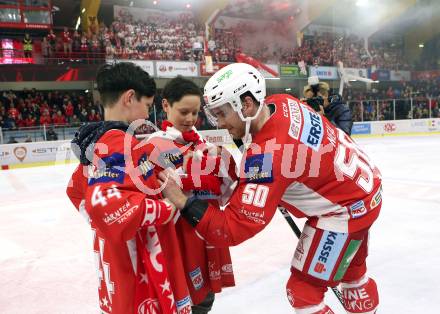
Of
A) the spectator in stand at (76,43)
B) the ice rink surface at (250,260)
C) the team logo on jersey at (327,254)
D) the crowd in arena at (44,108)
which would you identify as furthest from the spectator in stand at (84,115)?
the team logo on jersey at (327,254)

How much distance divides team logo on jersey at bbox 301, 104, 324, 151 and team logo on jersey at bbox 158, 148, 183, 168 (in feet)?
1.66

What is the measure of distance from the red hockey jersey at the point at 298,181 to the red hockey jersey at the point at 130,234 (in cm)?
19

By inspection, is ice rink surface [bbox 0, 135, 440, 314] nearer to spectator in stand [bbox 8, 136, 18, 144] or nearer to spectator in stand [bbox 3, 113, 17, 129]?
spectator in stand [bbox 8, 136, 18, 144]

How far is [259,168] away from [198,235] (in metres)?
0.40

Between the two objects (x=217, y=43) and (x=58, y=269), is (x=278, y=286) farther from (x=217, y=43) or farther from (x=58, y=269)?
(x=217, y=43)

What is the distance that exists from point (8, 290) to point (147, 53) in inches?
639

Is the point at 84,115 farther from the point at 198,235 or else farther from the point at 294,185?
the point at 294,185

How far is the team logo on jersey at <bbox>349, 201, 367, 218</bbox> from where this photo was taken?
68.3 inches

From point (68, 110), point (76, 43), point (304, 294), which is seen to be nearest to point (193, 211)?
point (304, 294)

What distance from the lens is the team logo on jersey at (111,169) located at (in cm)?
132

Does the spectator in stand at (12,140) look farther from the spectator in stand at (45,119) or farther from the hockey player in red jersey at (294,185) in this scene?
the hockey player in red jersey at (294,185)

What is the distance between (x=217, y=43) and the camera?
912 inches

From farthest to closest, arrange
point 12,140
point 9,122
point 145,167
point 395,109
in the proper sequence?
1. point 395,109
2. point 9,122
3. point 12,140
4. point 145,167

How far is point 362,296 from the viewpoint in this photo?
78.1 inches
